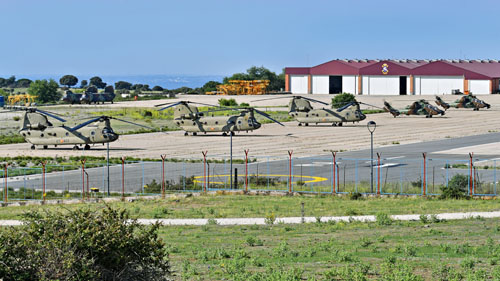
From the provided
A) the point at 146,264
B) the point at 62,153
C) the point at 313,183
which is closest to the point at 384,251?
the point at 146,264

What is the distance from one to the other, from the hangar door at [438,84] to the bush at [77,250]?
135316 millimetres

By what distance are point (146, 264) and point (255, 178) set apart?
28215 mm

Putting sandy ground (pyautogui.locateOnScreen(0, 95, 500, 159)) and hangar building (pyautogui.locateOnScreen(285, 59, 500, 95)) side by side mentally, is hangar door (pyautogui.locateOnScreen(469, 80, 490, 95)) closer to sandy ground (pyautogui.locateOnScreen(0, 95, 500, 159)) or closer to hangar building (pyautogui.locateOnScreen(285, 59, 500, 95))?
hangar building (pyautogui.locateOnScreen(285, 59, 500, 95))

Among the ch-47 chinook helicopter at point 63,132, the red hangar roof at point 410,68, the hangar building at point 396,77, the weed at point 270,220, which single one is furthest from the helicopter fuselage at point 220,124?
the red hangar roof at point 410,68

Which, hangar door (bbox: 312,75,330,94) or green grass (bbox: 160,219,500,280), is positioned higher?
hangar door (bbox: 312,75,330,94)

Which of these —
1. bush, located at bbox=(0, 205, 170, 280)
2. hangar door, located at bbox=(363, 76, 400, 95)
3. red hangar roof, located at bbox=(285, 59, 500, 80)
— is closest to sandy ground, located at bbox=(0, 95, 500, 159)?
bush, located at bbox=(0, 205, 170, 280)

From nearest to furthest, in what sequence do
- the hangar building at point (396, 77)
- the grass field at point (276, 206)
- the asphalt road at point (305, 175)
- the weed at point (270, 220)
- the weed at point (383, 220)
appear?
the weed at point (383, 220) < the weed at point (270, 220) < the grass field at point (276, 206) < the asphalt road at point (305, 175) < the hangar building at point (396, 77)

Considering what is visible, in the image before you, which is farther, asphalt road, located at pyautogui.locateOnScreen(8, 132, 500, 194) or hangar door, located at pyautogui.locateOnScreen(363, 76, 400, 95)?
hangar door, located at pyautogui.locateOnScreen(363, 76, 400, 95)

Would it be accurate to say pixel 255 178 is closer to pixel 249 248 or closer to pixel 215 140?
pixel 249 248

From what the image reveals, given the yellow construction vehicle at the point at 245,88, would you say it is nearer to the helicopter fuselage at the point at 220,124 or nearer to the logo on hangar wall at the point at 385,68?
the logo on hangar wall at the point at 385,68

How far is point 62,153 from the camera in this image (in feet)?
190

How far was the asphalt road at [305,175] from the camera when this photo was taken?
127 ft

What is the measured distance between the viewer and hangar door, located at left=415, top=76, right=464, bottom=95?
143 m

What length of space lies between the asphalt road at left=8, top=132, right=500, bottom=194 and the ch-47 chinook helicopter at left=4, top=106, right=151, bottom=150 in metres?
9.82
